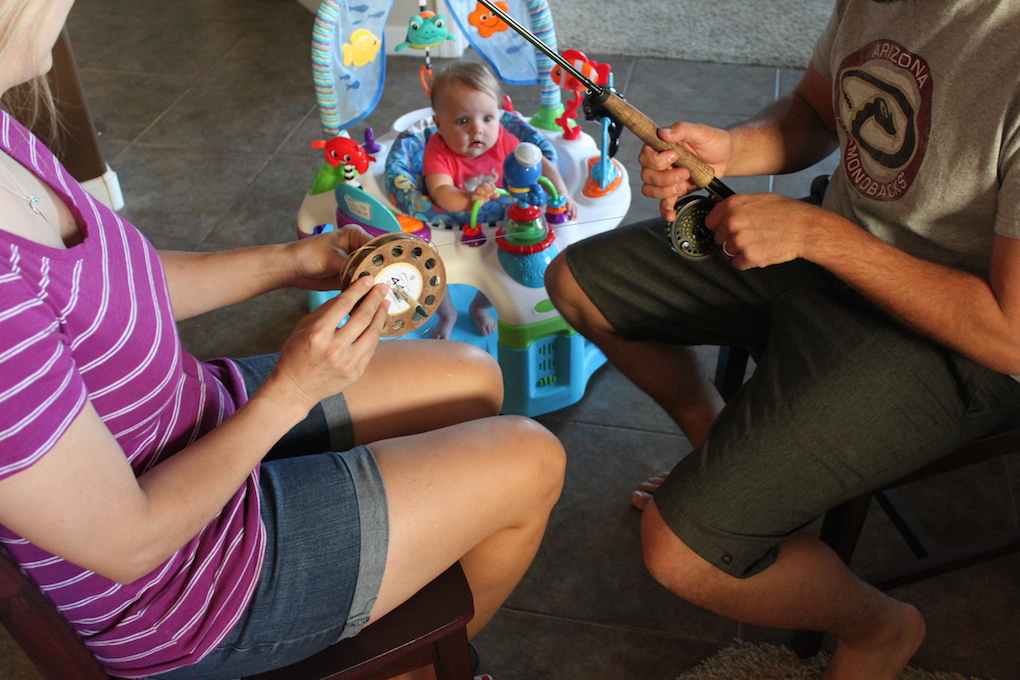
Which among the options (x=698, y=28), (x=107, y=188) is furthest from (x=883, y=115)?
(x=698, y=28)

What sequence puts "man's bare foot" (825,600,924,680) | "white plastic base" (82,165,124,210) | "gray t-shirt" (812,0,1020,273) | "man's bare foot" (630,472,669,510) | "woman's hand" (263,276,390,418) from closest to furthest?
"woman's hand" (263,276,390,418), "gray t-shirt" (812,0,1020,273), "man's bare foot" (825,600,924,680), "man's bare foot" (630,472,669,510), "white plastic base" (82,165,124,210)

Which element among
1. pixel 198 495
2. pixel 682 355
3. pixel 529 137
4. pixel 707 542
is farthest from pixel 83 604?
pixel 529 137

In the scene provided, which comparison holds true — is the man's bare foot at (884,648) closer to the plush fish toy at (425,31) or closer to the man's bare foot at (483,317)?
the man's bare foot at (483,317)

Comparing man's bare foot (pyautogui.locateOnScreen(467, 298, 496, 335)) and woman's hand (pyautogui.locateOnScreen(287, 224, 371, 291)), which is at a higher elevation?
woman's hand (pyautogui.locateOnScreen(287, 224, 371, 291))

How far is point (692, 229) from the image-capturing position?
1.17m

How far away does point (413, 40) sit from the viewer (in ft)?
6.04

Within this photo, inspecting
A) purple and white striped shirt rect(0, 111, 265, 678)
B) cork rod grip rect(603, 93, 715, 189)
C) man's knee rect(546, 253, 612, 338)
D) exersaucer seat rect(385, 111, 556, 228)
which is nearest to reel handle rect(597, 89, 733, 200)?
cork rod grip rect(603, 93, 715, 189)

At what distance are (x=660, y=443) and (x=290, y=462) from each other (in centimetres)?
93

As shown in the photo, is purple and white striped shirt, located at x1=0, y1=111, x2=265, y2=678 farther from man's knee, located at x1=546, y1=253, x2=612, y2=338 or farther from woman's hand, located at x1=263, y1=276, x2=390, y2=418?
man's knee, located at x1=546, y1=253, x2=612, y2=338

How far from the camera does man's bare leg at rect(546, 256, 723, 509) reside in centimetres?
135

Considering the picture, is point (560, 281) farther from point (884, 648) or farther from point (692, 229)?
point (884, 648)

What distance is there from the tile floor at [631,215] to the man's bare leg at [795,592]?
0.23 m

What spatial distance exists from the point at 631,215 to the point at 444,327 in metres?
0.69

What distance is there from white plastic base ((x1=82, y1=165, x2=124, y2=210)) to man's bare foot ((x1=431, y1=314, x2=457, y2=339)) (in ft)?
3.77
